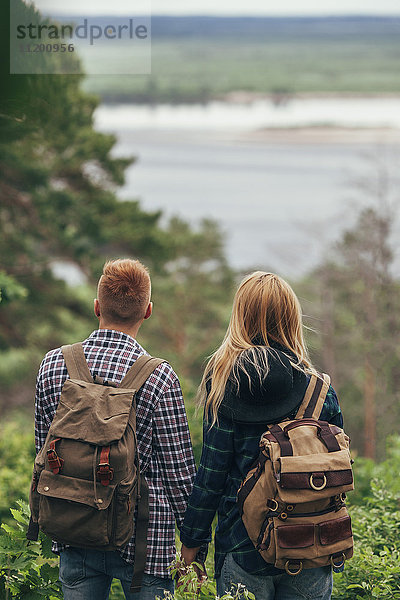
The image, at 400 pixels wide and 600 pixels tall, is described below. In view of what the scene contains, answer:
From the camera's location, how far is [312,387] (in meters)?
2.23

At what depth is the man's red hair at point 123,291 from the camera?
232 cm

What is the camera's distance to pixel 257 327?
2.28m

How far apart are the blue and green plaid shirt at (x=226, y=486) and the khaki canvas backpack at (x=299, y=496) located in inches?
2.9

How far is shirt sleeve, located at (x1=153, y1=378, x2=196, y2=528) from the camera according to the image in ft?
7.52

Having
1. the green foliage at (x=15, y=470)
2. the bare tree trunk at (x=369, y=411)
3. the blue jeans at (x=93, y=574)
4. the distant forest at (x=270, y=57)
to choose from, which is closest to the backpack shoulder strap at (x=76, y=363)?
the blue jeans at (x=93, y=574)

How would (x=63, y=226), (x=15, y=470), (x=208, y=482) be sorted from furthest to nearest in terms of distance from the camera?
(x=63, y=226), (x=15, y=470), (x=208, y=482)

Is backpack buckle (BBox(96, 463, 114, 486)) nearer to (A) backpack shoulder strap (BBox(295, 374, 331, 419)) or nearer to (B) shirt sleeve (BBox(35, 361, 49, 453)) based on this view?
(B) shirt sleeve (BBox(35, 361, 49, 453))

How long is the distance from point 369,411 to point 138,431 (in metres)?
18.6

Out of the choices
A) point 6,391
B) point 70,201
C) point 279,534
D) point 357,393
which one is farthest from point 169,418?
point 357,393

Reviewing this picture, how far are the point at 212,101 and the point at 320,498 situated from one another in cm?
7761

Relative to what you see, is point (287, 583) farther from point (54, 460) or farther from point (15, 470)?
point (15, 470)

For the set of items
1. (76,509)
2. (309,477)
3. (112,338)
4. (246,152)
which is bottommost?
(76,509)

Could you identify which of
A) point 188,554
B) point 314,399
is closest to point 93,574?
point 188,554

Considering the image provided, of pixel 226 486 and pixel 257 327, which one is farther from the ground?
pixel 257 327
